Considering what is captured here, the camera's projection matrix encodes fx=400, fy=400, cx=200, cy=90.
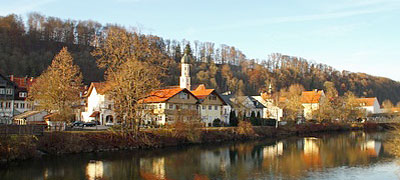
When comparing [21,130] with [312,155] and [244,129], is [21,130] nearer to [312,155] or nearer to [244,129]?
[312,155]

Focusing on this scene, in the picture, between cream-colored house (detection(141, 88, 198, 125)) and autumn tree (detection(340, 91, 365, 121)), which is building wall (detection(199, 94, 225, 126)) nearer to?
cream-colored house (detection(141, 88, 198, 125))

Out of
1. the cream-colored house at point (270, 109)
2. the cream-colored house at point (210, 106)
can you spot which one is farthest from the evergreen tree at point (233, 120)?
the cream-colored house at point (270, 109)

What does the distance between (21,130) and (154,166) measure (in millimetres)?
10964

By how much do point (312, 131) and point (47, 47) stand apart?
212 feet

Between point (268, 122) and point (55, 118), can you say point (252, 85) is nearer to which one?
point (268, 122)

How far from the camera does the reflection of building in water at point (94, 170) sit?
1001 inches

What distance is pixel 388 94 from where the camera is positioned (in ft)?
465

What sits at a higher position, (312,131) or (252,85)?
(252,85)

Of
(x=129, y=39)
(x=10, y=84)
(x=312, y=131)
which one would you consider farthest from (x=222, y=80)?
(x=129, y=39)

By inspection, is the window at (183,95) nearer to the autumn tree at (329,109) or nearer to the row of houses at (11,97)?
the row of houses at (11,97)

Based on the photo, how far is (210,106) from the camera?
59.2 meters

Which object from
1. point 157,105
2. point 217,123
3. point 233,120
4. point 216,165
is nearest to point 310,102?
point 233,120

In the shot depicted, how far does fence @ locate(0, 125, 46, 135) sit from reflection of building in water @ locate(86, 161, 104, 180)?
5621 mm

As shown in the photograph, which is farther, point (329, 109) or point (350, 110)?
point (350, 110)
